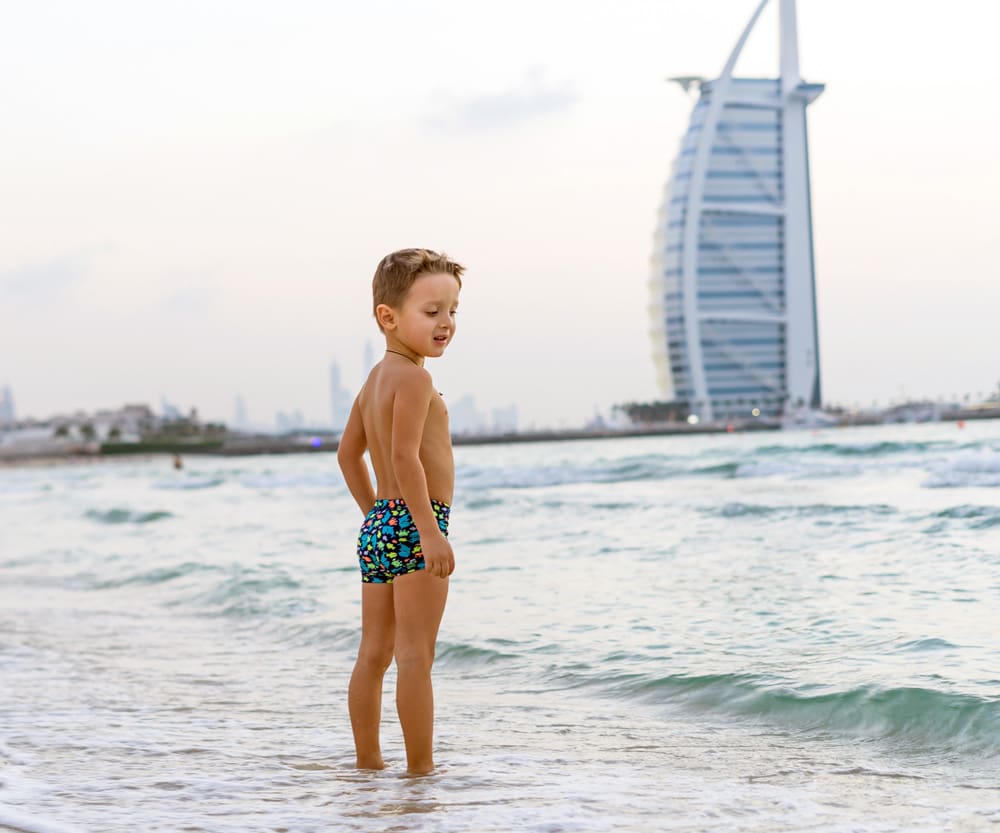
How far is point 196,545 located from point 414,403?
9556mm

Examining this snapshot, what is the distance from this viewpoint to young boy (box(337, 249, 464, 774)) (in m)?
2.73

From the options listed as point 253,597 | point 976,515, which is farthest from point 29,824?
point 976,515

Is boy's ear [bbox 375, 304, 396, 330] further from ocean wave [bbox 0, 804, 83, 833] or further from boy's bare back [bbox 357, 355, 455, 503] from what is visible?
ocean wave [bbox 0, 804, 83, 833]

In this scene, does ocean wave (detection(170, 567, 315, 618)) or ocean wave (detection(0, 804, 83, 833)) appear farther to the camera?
ocean wave (detection(170, 567, 315, 618))

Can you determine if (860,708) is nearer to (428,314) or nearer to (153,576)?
(428,314)

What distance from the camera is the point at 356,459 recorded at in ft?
9.86

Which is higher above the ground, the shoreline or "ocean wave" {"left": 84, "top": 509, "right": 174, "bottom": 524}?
"ocean wave" {"left": 84, "top": 509, "right": 174, "bottom": 524}

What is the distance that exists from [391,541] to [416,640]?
24 centimetres

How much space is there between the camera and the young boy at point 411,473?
2.73 meters

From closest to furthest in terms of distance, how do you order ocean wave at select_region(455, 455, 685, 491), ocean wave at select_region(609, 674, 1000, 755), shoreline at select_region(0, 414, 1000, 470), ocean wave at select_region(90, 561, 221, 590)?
ocean wave at select_region(609, 674, 1000, 755) → ocean wave at select_region(90, 561, 221, 590) → ocean wave at select_region(455, 455, 685, 491) → shoreline at select_region(0, 414, 1000, 470)

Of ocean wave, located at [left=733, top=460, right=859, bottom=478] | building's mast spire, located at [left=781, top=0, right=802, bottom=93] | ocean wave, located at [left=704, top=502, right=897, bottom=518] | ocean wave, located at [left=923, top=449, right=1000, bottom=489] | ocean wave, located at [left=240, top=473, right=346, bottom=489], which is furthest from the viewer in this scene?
building's mast spire, located at [left=781, top=0, right=802, bottom=93]

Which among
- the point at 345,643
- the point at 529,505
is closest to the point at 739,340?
the point at 529,505

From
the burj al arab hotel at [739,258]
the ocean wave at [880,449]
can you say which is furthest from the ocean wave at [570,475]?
the burj al arab hotel at [739,258]

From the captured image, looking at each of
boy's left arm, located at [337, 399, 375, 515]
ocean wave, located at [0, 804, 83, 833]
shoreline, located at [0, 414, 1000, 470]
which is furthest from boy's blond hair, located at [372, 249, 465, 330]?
shoreline, located at [0, 414, 1000, 470]
